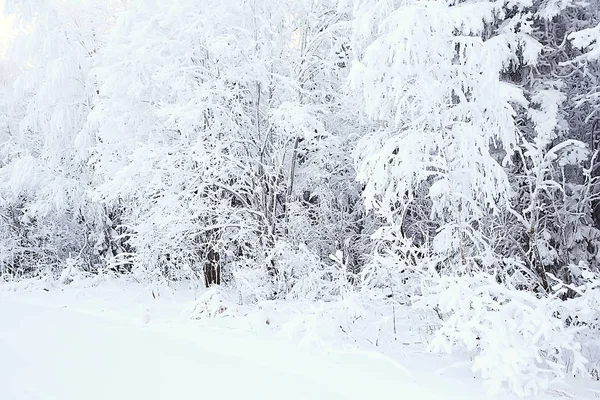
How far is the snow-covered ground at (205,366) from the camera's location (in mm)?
5148

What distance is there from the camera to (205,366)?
612 cm

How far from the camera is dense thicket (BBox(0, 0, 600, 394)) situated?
6.92 meters

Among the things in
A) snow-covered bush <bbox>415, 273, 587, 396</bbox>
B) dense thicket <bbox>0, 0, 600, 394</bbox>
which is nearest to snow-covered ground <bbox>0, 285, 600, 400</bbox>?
snow-covered bush <bbox>415, 273, 587, 396</bbox>

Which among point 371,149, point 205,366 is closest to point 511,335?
point 205,366

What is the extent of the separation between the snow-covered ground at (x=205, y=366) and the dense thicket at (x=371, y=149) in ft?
2.45

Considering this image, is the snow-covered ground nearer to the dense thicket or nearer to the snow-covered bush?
the snow-covered bush

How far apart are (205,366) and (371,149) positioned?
4.34m

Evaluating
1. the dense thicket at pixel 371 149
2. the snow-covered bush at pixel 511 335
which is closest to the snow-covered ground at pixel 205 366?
the snow-covered bush at pixel 511 335

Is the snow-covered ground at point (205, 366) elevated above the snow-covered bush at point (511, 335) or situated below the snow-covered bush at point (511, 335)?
below

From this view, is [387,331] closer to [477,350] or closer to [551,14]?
[477,350]

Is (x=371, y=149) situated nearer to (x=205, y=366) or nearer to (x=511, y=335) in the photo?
(x=511, y=335)

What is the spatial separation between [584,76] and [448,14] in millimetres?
3883

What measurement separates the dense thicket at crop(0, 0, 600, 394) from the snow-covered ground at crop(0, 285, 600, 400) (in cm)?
75

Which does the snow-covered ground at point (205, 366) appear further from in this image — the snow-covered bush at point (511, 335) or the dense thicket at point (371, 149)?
the dense thicket at point (371, 149)
